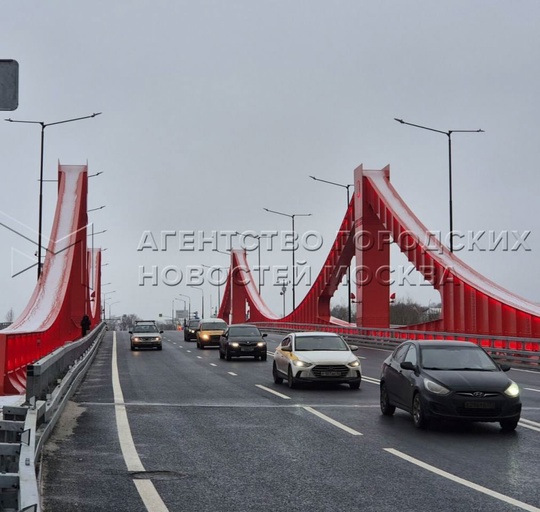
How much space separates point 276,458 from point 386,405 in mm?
4981

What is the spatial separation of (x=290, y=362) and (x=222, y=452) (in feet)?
32.5

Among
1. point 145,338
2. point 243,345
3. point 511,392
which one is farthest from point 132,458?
point 145,338

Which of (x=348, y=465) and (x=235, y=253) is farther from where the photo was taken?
(x=235, y=253)

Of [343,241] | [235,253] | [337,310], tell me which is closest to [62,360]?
[343,241]

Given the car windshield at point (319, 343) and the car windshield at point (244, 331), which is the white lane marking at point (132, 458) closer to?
the car windshield at point (319, 343)

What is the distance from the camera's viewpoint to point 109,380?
77.0 feet

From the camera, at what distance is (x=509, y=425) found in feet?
42.3

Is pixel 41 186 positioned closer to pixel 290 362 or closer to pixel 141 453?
pixel 290 362

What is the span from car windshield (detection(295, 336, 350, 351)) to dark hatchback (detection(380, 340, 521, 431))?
22.5 feet

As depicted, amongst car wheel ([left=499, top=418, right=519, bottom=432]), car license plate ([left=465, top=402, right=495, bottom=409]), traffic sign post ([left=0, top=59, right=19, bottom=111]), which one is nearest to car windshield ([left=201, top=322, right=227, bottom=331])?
car wheel ([left=499, top=418, right=519, bottom=432])

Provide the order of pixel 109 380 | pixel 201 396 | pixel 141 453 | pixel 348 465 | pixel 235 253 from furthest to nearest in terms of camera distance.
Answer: pixel 235 253, pixel 109 380, pixel 201 396, pixel 141 453, pixel 348 465

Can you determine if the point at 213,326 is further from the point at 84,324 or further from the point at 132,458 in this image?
the point at 132,458

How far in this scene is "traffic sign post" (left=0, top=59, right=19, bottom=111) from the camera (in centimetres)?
698

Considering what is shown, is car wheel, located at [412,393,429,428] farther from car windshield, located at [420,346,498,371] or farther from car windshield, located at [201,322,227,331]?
car windshield, located at [201,322,227,331]
